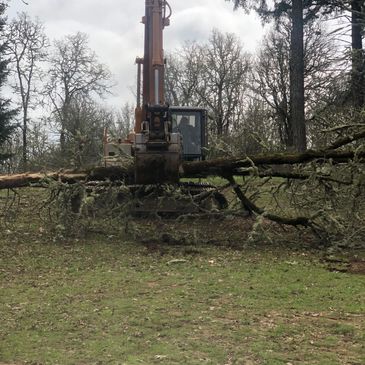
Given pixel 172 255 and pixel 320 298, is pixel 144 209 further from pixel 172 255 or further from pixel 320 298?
pixel 320 298

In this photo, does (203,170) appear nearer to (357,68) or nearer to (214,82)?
(357,68)

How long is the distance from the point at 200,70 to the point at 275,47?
11.0 meters

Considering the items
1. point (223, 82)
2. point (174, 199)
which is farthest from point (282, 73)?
point (174, 199)

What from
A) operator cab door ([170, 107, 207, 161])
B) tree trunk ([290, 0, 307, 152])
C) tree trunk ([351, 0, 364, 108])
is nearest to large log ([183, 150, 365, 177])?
operator cab door ([170, 107, 207, 161])

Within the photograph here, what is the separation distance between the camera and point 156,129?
8.64m

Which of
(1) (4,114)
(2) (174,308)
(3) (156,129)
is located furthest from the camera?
(1) (4,114)

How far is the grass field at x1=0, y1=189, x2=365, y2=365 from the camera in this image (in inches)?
173

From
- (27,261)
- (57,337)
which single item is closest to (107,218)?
(27,261)

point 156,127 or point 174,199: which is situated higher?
point 156,127

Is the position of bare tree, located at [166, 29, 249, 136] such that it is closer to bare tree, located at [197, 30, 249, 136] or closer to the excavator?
bare tree, located at [197, 30, 249, 136]

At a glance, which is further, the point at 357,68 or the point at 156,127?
the point at 357,68

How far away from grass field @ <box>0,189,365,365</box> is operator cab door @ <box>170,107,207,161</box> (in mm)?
5977

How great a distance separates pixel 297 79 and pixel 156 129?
10446 mm

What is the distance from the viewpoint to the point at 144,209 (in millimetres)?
11133
